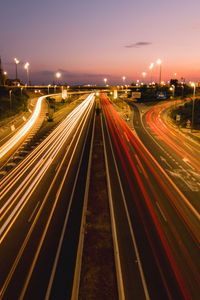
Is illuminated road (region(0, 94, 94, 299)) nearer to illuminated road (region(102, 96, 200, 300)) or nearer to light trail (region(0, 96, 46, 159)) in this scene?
illuminated road (region(102, 96, 200, 300))

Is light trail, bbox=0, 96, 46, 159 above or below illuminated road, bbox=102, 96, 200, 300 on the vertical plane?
above

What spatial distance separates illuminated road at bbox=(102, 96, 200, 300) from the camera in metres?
16.9

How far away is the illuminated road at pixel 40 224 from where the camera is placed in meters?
17.0

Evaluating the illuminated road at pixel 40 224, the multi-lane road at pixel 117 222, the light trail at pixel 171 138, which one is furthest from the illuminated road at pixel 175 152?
the illuminated road at pixel 40 224

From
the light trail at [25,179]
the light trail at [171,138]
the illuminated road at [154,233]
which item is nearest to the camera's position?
the illuminated road at [154,233]

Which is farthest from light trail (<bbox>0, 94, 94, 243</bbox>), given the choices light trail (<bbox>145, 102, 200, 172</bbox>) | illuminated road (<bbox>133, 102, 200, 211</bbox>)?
light trail (<bbox>145, 102, 200, 172</bbox>)

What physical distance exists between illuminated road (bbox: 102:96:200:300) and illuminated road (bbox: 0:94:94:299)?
3901 mm

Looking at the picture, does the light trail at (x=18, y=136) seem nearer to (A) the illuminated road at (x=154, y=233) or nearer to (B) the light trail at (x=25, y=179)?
(B) the light trail at (x=25, y=179)

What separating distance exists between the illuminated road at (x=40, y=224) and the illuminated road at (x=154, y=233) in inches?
154

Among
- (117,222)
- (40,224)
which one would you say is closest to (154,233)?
(117,222)

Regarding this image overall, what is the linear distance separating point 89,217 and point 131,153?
24.2 meters

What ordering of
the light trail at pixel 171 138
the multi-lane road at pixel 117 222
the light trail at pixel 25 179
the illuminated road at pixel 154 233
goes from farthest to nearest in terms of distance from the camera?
the light trail at pixel 171 138
the light trail at pixel 25 179
the multi-lane road at pixel 117 222
the illuminated road at pixel 154 233

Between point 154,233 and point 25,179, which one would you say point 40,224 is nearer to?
point 154,233

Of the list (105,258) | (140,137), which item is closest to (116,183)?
(105,258)
